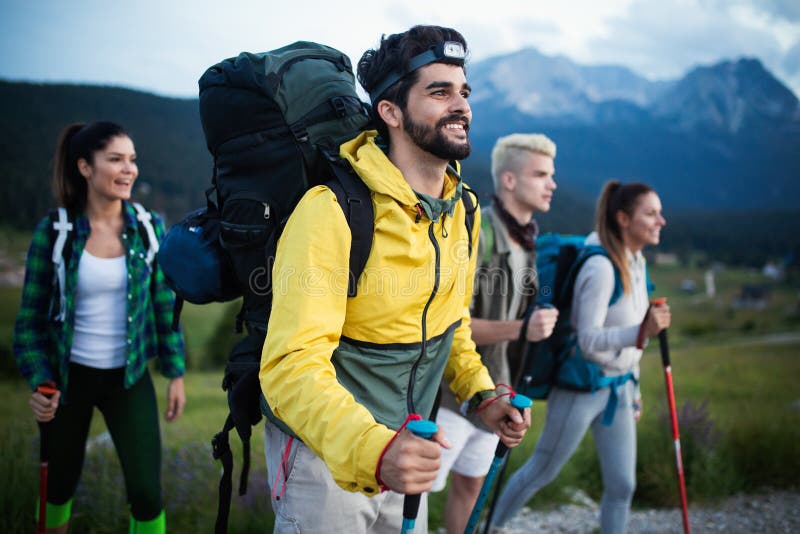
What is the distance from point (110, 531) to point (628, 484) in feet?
11.9

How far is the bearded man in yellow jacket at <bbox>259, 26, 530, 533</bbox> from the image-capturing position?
156 centimetres

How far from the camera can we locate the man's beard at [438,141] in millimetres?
1947

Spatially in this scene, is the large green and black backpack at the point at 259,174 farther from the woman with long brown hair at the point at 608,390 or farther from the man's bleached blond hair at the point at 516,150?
the woman with long brown hair at the point at 608,390

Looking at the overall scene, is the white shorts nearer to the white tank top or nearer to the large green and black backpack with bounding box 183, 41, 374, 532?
the large green and black backpack with bounding box 183, 41, 374, 532

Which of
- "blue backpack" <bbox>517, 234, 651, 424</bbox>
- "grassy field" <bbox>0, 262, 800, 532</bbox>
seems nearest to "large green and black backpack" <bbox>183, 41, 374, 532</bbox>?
"blue backpack" <bbox>517, 234, 651, 424</bbox>

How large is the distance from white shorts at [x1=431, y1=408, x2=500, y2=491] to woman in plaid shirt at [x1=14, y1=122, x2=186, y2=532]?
176 centimetres

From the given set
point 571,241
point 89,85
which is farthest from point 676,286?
point 571,241

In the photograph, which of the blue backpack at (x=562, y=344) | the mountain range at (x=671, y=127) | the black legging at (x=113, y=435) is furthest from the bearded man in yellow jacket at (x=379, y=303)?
the mountain range at (x=671, y=127)

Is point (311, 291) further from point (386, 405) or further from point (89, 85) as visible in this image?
point (89, 85)

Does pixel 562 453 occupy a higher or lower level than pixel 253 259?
lower

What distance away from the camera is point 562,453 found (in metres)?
3.73

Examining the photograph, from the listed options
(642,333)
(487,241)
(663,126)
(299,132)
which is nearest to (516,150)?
(487,241)

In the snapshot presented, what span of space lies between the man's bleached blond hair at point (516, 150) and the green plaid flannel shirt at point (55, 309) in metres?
2.51

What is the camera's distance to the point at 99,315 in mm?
3174
